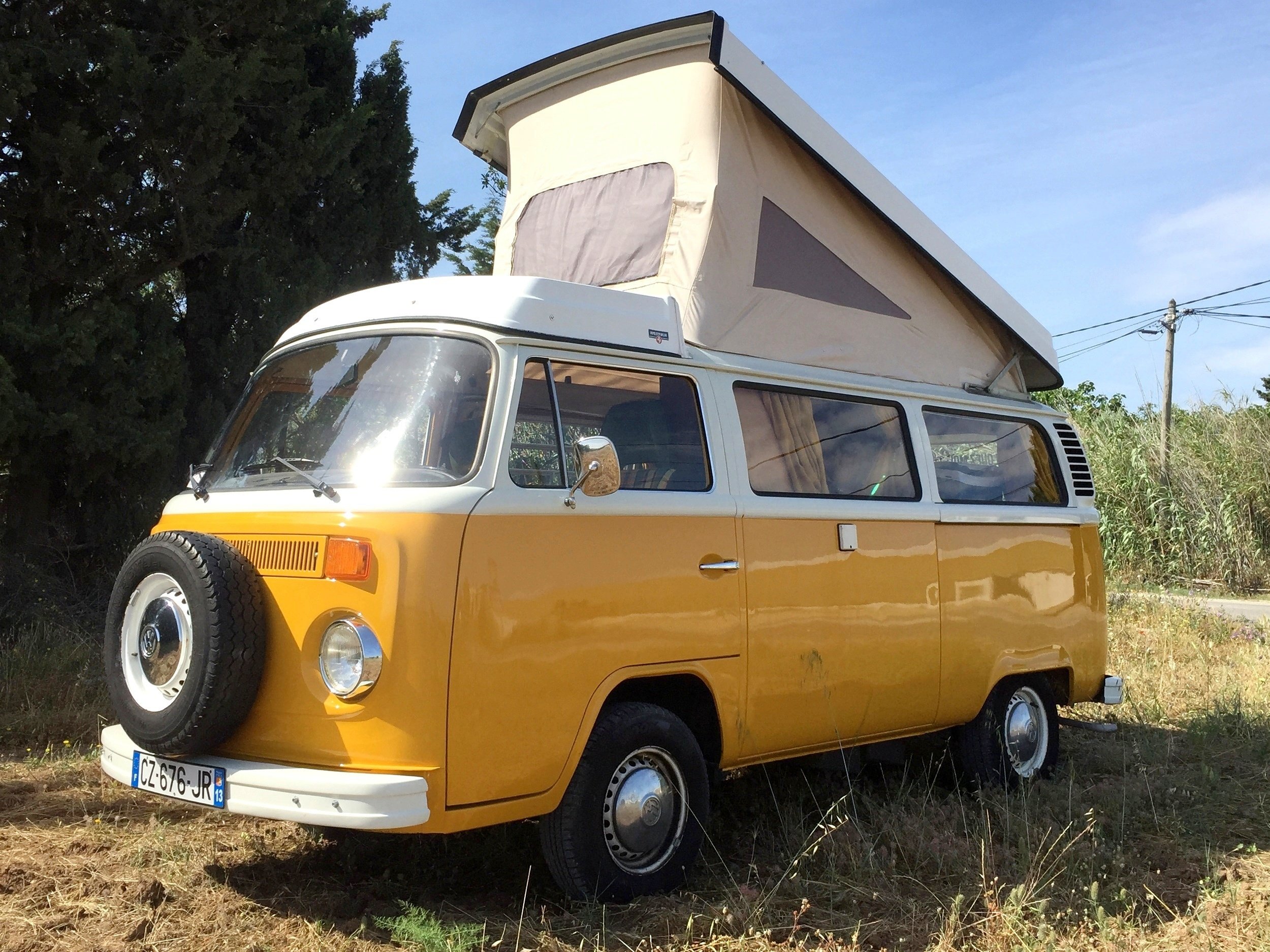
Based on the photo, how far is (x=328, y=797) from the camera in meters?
3.67

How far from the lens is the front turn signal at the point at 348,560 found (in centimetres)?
386

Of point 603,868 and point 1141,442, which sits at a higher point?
point 1141,442

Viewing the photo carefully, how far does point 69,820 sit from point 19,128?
6.07 metres

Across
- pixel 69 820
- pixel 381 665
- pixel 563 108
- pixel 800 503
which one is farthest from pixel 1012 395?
pixel 69 820

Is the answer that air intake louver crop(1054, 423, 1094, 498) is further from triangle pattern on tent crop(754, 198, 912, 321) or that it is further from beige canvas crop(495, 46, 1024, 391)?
triangle pattern on tent crop(754, 198, 912, 321)

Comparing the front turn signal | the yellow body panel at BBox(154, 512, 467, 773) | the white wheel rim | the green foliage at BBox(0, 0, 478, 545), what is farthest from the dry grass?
the green foliage at BBox(0, 0, 478, 545)

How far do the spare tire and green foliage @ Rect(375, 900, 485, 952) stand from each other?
2.98ft

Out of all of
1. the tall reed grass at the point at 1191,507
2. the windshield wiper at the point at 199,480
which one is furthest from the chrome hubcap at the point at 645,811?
the tall reed grass at the point at 1191,507

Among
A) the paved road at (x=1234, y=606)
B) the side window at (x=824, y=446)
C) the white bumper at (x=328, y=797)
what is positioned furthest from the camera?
the paved road at (x=1234, y=606)

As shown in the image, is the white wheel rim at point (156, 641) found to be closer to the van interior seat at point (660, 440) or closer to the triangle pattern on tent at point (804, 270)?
the van interior seat at point (660, 440)

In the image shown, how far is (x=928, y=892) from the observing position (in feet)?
15.2

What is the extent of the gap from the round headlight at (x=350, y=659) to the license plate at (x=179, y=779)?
1.70ft

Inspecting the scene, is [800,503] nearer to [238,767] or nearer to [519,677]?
[519,677]

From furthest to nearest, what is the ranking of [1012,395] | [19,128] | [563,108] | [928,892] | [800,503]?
[19,128], [1012,395], [563,108], [800,503], [928,892]
